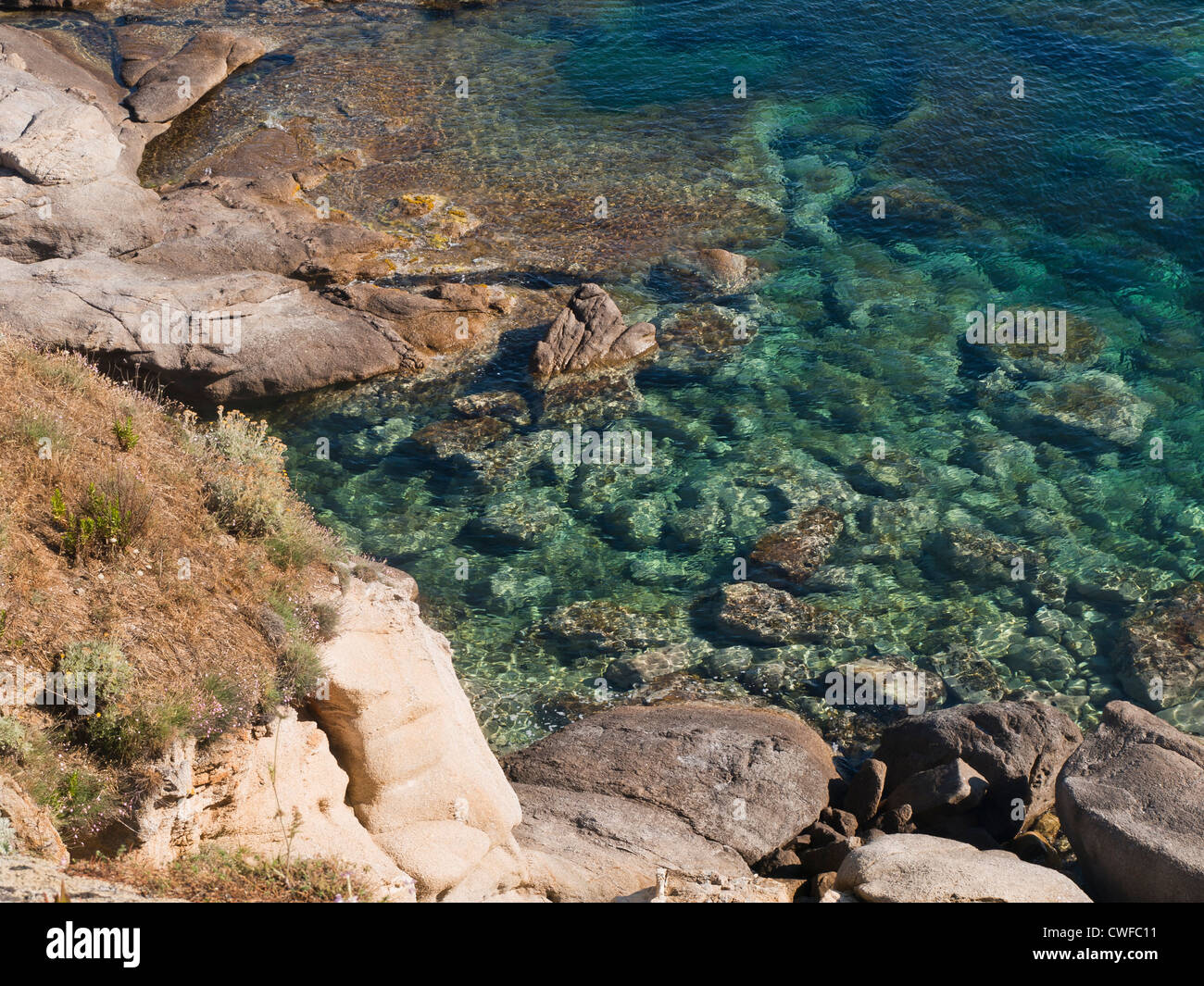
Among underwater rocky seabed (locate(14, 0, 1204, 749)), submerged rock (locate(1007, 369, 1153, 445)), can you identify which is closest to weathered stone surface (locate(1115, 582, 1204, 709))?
underwater rocky seabed (locate(14, 0, 1204, 749))

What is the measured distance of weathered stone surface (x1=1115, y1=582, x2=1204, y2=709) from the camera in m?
14.1

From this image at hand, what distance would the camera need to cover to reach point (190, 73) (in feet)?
101

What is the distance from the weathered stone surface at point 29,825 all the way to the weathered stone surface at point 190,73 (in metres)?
26.3

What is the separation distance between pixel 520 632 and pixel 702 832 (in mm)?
4695

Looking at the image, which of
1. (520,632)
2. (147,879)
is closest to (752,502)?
(520,632)

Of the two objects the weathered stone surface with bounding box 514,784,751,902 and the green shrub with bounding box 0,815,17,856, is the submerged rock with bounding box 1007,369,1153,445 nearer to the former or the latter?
the weathered stone surface with bounding box 514,784,751,902

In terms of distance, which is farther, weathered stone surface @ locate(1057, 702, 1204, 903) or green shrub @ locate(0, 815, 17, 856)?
weathered stone surface @ locate(1057, 702, 1204, 903)

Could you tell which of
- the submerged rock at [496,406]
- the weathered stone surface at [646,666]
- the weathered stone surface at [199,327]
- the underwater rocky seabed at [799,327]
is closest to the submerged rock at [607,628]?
the underwater rocky seabed at [799,327]

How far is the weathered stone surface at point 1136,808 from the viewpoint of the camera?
10.4 m

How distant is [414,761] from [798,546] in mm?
8514

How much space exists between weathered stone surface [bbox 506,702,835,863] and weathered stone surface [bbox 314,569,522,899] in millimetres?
1747

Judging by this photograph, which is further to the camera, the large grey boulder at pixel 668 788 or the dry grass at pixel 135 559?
the large grey boulder at pixel 668 788

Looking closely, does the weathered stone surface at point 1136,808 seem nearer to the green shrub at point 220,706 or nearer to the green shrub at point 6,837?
the green shrub at point 220,706

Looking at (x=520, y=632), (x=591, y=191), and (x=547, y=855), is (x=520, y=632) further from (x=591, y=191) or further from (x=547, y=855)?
(x=591, y=191)
